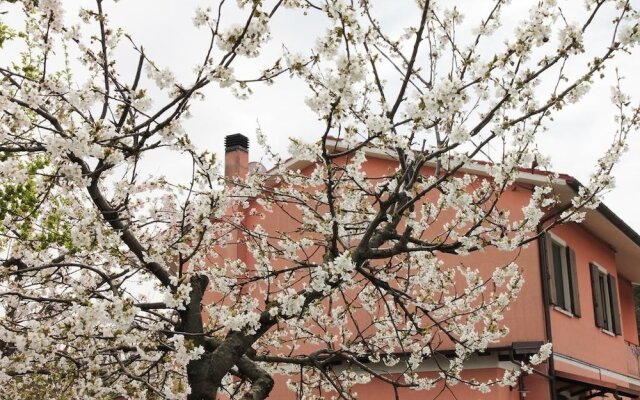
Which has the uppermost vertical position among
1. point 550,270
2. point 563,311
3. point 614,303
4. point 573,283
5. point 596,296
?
point 614,303

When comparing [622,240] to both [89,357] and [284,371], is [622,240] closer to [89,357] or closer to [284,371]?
[284,371]

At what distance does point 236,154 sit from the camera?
17.2 metres

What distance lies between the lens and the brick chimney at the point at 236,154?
1705cm

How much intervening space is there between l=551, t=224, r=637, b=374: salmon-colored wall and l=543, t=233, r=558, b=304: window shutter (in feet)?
0.87

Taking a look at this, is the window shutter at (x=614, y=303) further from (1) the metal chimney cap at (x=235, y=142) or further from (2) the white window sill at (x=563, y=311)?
(1) the metal chimney cap at (x=235, y=142)

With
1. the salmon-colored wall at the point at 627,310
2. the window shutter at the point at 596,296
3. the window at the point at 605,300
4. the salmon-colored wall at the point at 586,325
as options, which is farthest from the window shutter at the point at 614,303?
the salmon-colored wall at the point at 627,310

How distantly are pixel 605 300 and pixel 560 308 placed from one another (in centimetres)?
426

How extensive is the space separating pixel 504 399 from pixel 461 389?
0.80 m

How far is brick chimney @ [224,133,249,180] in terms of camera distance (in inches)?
671

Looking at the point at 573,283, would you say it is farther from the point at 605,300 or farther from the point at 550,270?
the point at 605,300

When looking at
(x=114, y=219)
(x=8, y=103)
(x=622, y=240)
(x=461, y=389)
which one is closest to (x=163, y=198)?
(x=114, y=219)

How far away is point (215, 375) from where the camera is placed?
20.8 feet

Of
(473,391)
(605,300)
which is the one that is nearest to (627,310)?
(605,300)

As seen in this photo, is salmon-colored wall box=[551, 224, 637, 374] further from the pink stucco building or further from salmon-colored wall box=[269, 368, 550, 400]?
salmon-colored wall box=[269, 368, 550, 400]
